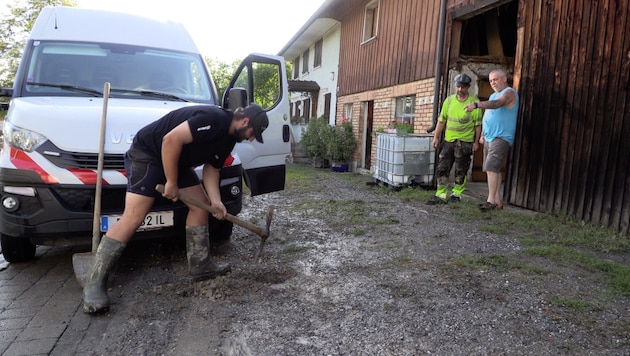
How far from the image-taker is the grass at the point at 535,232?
3.75m

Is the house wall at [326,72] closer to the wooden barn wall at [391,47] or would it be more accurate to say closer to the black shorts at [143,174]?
the wooden barn wall at [391,47]

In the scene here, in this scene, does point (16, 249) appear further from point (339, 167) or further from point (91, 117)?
point (339, 167)

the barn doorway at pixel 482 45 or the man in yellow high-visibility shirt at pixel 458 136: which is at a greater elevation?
the barn doorway at pixel 482 45

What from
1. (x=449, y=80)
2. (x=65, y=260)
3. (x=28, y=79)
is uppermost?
(x=449, y=80)

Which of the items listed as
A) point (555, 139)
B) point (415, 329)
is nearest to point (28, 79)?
point (415, 329)

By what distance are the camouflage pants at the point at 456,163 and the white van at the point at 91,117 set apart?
2.82 metres

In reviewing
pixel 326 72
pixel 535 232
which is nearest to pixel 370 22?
pixel 326 72

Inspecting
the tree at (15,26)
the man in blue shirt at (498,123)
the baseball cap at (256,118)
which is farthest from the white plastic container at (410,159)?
the tree at (15,26)

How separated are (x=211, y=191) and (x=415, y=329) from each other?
1841 mm

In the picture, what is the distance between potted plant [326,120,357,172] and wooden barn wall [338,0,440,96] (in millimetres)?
1285

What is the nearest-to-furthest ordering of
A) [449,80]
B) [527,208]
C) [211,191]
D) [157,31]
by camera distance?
[211,191] < [157,31] < [527,208] < [449,80]

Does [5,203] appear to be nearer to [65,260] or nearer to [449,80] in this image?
[65,260]

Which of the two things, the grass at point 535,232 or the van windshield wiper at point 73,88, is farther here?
the van windshield wiper at point 73,88

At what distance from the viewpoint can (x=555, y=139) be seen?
5.58m
